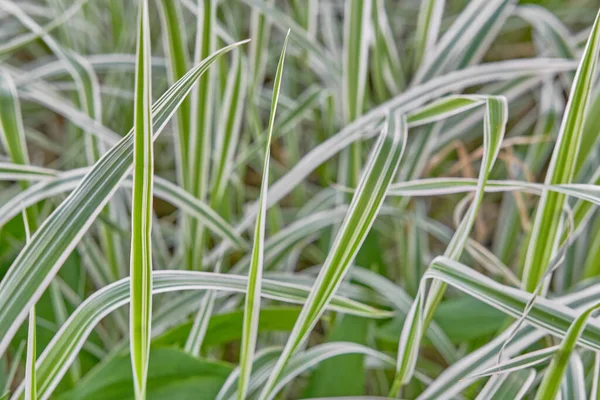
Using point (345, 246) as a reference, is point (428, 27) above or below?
above

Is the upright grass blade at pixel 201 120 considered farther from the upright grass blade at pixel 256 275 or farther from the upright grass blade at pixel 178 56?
the upright grass blade at pixel 256 275

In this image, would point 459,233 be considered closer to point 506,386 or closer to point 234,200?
Answer: point 506,386

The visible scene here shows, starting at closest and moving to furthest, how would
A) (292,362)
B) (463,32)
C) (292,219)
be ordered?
(292,362), (463,32), (292,219)

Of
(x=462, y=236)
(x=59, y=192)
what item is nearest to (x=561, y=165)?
(x=462, y=236)

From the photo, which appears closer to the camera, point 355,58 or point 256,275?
point 256,275

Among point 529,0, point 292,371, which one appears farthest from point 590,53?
point 529,0

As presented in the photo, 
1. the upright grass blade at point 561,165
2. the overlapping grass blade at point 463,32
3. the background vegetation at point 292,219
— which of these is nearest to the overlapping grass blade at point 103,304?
the background vegetation at point 292,219

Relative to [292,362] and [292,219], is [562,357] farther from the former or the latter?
[292,219]
